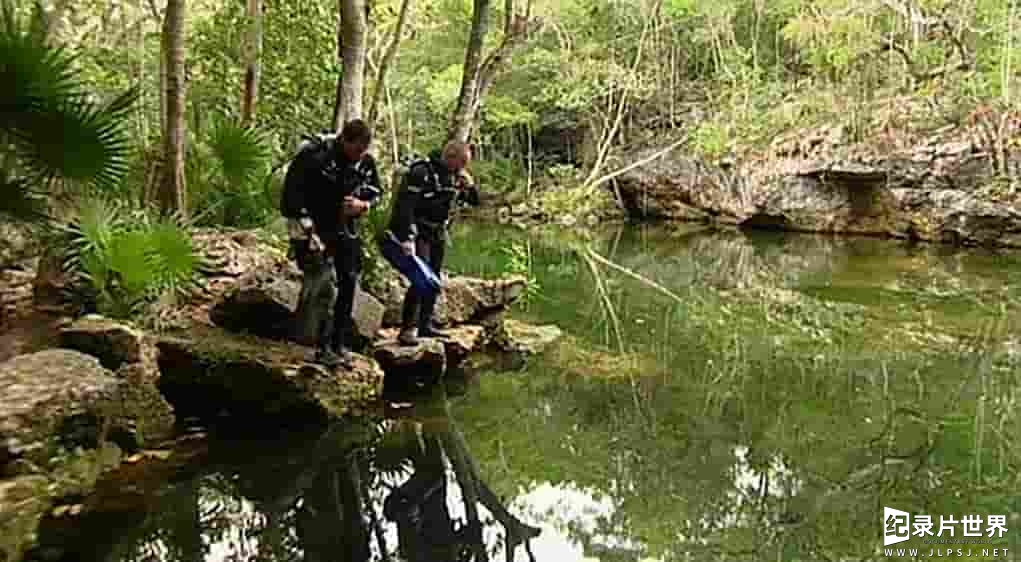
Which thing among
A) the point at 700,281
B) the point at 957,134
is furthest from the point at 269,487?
the point at 957,134

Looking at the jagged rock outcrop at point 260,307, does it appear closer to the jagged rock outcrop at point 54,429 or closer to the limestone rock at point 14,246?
the jagged rock outcrop at point 54,429

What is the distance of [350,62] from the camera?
8.98 m

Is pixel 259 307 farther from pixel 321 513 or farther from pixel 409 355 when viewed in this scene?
pixel 321 513

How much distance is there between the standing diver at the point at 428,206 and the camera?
7.39 metres

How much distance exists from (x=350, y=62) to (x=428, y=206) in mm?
2098

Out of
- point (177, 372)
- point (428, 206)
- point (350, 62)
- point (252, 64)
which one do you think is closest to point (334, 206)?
point (428, 206)

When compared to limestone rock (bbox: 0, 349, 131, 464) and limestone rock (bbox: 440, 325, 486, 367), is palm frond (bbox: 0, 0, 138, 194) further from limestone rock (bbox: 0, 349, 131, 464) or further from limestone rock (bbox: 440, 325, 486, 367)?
limestone rock (bbox: 440, 325, 486, 367)

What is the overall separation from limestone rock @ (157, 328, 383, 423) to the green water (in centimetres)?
34

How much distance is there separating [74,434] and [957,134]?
20231mm

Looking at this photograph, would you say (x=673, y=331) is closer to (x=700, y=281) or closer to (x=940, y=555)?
(x=700, y=281)

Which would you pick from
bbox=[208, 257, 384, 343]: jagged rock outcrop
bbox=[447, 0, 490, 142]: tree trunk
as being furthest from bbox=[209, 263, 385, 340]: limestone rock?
bbox=[447, 0, 490, 142]: tree trunk

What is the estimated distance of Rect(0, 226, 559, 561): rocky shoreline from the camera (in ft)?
16.2

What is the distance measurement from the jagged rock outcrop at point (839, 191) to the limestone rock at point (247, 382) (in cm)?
1710

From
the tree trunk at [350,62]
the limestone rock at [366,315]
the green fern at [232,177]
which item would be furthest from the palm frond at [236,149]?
the limestone rock at [366,315]
